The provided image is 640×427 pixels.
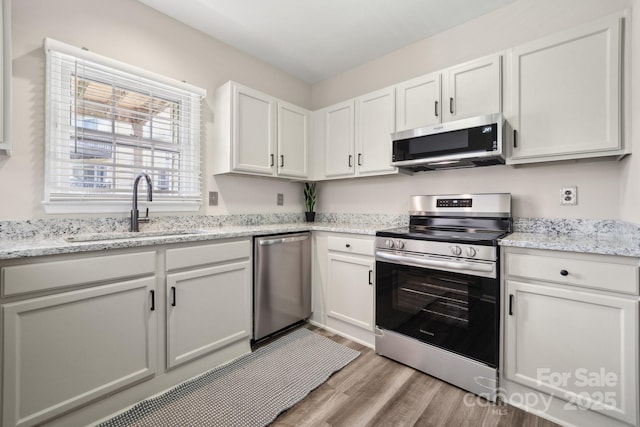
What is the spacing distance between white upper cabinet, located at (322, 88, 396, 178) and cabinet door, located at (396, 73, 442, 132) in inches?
2.9

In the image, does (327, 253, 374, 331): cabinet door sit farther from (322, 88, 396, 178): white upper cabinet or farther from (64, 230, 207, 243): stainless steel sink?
(64, 230, 207, 243): stainless steel sink

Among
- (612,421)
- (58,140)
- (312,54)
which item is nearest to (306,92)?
(312,54)

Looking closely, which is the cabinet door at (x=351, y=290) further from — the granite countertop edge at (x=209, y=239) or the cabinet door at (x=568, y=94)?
the cabinet door at (x=568, y=94)

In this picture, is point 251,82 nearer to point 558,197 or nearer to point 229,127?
point 229,127

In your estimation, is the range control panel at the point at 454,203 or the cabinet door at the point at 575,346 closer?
the cabinet door at the point at 575,346

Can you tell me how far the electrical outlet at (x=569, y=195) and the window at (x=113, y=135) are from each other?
2767 mm

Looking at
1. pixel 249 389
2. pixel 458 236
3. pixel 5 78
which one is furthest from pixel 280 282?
pixel 5 78

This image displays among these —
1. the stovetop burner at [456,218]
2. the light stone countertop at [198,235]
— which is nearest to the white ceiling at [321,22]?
the stovetop burner at [456,218]

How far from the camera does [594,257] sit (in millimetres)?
1354

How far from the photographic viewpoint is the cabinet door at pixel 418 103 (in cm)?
220

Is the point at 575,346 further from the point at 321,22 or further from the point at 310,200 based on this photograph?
the point at 321,22

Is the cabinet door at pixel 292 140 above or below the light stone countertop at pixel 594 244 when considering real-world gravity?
above

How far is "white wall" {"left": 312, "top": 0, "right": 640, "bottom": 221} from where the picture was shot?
69.4 inches

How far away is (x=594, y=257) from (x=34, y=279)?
2638 millimetres
